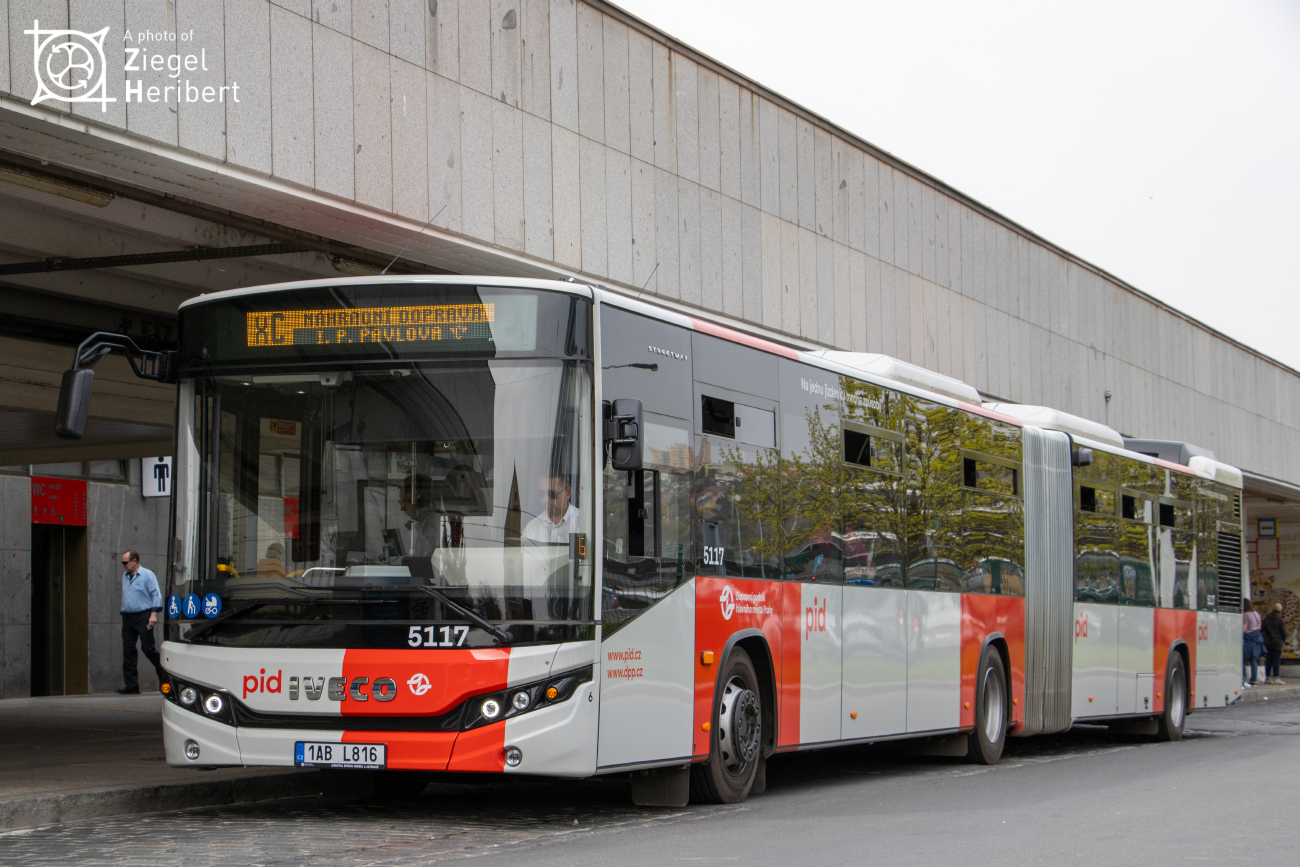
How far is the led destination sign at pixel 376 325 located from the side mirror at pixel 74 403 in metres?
1.06

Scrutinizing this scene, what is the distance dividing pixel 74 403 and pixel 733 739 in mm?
4719

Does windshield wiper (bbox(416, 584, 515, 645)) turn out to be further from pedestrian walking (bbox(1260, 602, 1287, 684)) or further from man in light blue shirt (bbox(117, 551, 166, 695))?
pedestrian walking (bbox(1260, 602, 1287, 684))

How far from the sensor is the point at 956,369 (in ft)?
74.5

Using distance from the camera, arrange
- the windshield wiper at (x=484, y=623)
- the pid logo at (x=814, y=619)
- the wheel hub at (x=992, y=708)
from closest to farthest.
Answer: the windshield wiper at (x=484, y=623) < the pid logo at (x=814, y=619) < the wheel hub at (x=992, y=708)

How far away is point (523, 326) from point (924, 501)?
18.9 ft

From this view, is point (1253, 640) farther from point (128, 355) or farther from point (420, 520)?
point (128, 355)

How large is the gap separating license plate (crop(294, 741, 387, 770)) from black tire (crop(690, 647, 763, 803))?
93.9 inches

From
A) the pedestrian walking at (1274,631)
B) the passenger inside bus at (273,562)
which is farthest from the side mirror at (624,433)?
the pedestrian walking at (1274,631)

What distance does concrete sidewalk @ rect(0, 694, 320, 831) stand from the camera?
9289mm

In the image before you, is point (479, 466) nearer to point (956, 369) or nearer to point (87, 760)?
point (87, 760)

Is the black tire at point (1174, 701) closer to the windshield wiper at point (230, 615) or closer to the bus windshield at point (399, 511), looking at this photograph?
the bus windshield at point (399, 511)

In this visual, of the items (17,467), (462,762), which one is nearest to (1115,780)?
(462,762)

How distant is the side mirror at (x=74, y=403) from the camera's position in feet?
26.8

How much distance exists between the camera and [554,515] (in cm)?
854
